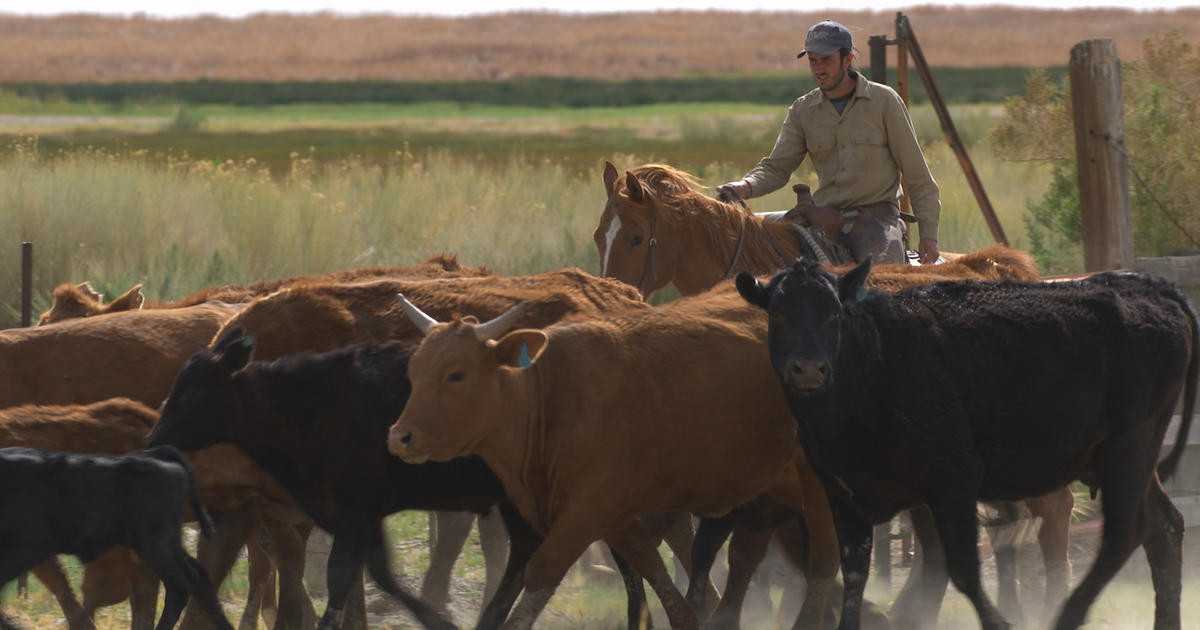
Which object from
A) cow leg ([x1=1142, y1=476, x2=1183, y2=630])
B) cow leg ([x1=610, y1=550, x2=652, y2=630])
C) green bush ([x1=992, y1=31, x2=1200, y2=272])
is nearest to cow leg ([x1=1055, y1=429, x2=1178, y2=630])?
cow leg ([x1=1142, y1=476, x2=1183, y2=630])

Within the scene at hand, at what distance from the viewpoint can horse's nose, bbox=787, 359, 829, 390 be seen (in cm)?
619

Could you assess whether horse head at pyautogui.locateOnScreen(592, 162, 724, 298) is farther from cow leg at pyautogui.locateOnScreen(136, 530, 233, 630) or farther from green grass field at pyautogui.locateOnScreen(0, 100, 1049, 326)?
green grass field at pyautogui.locateOnScreen(0, 100, 1049, 326)

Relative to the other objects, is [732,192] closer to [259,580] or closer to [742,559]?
[742,559]

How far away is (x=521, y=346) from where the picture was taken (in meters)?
6.60

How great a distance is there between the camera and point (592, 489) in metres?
6.75

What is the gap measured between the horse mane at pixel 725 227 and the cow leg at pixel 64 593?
375 cm

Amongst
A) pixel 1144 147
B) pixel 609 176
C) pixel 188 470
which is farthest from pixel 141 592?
pixel 1144 147

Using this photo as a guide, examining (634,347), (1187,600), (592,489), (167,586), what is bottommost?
(1187,600)

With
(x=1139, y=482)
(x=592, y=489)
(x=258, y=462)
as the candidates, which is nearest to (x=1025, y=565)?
(x=1139, y=482)

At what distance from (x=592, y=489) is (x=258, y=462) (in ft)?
4.84

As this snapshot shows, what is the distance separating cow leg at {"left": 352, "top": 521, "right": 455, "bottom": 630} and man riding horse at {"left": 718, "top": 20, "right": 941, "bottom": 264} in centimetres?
335

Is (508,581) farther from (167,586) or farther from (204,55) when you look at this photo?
(204,55)

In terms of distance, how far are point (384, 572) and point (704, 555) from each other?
163 centimetres

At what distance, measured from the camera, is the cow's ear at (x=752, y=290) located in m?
6.50
